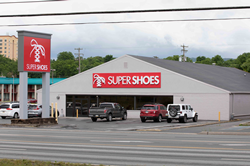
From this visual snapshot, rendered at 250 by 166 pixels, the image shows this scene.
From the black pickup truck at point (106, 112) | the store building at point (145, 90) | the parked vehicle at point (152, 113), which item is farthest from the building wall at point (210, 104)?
the black pickup truck at point (106, 112)

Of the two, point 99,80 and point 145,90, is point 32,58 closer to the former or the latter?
point 99,80

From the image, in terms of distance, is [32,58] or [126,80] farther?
[126,80]

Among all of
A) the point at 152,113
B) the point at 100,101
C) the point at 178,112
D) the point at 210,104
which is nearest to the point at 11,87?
the point at 100,101

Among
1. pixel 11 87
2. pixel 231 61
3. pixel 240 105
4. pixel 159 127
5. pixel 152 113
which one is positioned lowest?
pixel 159 127

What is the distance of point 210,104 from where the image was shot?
132ft

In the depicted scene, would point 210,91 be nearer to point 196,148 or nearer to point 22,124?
point 22,124

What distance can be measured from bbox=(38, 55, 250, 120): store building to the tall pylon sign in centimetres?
1392

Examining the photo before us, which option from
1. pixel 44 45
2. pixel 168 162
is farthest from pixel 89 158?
pixel 44 45

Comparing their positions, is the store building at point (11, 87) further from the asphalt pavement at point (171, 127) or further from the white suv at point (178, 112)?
the asphalt pavement at point (171, 127)

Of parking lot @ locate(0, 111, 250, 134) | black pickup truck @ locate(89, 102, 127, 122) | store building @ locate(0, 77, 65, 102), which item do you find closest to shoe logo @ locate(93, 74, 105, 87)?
black pickup truck @ locate(89, 102, 127, 122)

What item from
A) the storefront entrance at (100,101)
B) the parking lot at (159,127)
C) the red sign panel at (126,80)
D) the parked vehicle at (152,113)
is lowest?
the parking lot at (159,127)

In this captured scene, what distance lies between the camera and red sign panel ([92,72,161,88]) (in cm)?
4338

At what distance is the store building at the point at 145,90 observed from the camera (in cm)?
4025

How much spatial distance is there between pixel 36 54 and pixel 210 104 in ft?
65.0
